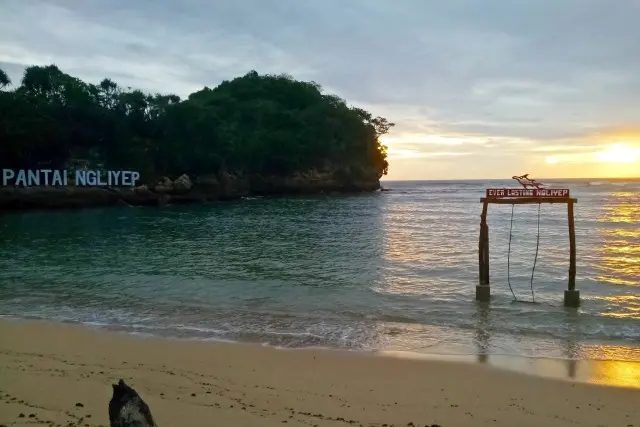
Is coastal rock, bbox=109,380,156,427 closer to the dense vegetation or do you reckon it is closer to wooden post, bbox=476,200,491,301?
wooden post, bbox=476,200,491,301

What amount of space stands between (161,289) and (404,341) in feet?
30.1

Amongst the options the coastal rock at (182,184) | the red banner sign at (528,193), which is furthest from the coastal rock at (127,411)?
the coastal rock at (182,184)

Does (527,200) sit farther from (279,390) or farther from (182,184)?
(182,184)

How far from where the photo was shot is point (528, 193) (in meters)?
15.0

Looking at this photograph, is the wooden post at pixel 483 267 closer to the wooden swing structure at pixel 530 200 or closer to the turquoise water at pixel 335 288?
the wooden swing structure at pixel 530 200

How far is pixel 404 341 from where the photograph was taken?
11.1m

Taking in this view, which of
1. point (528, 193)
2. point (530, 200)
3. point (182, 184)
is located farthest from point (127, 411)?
point (182, 184)

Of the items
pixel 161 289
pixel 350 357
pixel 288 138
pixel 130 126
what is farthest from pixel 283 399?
pixel 288 138

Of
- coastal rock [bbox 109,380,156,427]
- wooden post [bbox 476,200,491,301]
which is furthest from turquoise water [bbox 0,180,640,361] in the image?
coastal rock [bbox 109,380,156,427]

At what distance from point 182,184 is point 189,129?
8.39 m

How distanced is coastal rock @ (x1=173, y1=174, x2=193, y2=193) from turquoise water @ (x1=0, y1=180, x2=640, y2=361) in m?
34.1

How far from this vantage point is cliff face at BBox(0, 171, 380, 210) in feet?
179

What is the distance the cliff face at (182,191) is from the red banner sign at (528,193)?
169 feet

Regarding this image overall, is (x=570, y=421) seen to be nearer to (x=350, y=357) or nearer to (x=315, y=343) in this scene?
(x=350, y=357)
